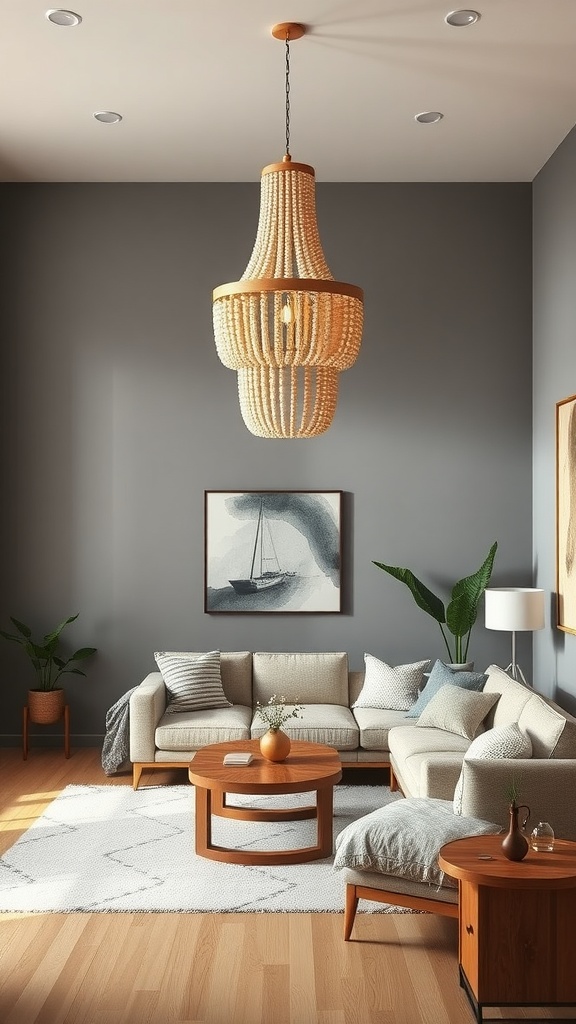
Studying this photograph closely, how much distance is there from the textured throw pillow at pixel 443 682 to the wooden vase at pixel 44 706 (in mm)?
2291

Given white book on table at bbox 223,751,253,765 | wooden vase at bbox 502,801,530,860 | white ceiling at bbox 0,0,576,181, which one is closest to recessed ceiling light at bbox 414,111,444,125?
white ceiling at bbox 0,0,576,181

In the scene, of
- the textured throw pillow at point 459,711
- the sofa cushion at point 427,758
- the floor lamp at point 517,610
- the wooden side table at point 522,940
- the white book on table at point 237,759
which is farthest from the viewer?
the floor lamp at point 517,610

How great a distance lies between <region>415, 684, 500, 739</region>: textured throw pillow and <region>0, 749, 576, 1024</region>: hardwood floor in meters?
1.50

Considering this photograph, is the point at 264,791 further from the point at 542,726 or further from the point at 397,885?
the point at 542,726

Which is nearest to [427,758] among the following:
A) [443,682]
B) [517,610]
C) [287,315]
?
[443,682]

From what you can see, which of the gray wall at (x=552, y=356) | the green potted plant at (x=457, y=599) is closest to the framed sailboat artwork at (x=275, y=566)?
the green potted plant at (x=457, y=599)

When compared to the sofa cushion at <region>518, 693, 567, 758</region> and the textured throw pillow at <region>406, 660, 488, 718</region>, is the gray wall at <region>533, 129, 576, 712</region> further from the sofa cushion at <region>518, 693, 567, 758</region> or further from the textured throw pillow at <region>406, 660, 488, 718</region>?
the sofa cushion at <region>518, 693, 567, 758</region>

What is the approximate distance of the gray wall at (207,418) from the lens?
22.4 feet

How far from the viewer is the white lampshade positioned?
5.90m

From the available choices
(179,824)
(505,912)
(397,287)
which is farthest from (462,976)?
(397,287)

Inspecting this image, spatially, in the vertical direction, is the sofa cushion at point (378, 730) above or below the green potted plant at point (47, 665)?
below

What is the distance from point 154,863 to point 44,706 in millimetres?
2215

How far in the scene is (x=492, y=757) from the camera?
13.6ft

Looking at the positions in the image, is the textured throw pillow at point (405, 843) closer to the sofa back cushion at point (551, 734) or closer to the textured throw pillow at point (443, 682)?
the sofa back cushion at point (551, 734)
